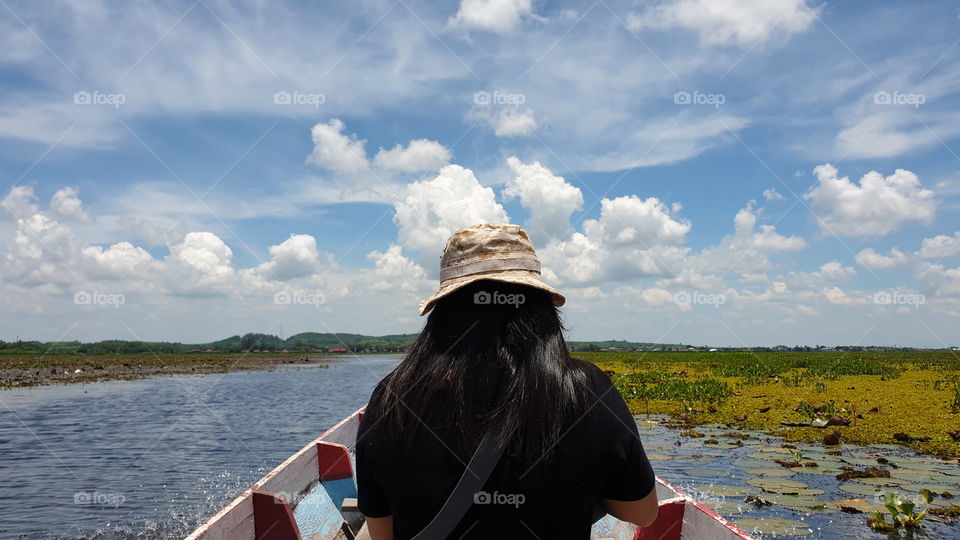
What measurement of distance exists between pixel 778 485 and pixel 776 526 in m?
1.94

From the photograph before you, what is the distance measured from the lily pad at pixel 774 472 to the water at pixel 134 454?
28.6ft

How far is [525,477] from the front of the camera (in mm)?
1560

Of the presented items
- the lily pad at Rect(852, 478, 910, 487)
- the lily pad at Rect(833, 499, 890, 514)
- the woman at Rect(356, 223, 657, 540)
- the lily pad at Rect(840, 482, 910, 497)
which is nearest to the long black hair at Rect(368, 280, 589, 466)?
the woman at Rect(356, 223, 657, 540)

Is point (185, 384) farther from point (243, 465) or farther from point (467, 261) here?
point (467, 261)

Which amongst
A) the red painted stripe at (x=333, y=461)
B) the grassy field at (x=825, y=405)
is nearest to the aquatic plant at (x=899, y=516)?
the grassy field at (x=825, y=405)

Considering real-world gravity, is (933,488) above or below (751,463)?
above

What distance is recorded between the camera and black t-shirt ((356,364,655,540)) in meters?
1.56

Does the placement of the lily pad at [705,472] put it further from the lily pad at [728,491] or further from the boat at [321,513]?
the boat at [321,513]

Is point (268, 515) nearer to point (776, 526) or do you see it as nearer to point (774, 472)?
point (776, 526)

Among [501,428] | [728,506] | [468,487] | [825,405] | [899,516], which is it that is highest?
[501,428]

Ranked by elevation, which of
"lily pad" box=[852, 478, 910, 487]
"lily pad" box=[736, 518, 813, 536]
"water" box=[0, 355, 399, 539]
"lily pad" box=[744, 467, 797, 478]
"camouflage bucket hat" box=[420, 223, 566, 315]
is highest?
"camouflage bucket hat" box=[420, 223, 566, 315]

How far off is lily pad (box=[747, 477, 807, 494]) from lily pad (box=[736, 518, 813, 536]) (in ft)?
4.49

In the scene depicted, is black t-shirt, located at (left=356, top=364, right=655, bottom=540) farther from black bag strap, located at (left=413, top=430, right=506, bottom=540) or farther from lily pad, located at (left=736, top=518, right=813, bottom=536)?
lily pad, located at (left=736, top=518, right=813, bottom=536)

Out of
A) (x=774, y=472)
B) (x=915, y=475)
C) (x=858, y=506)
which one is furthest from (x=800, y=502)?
(x=915, y=475)
